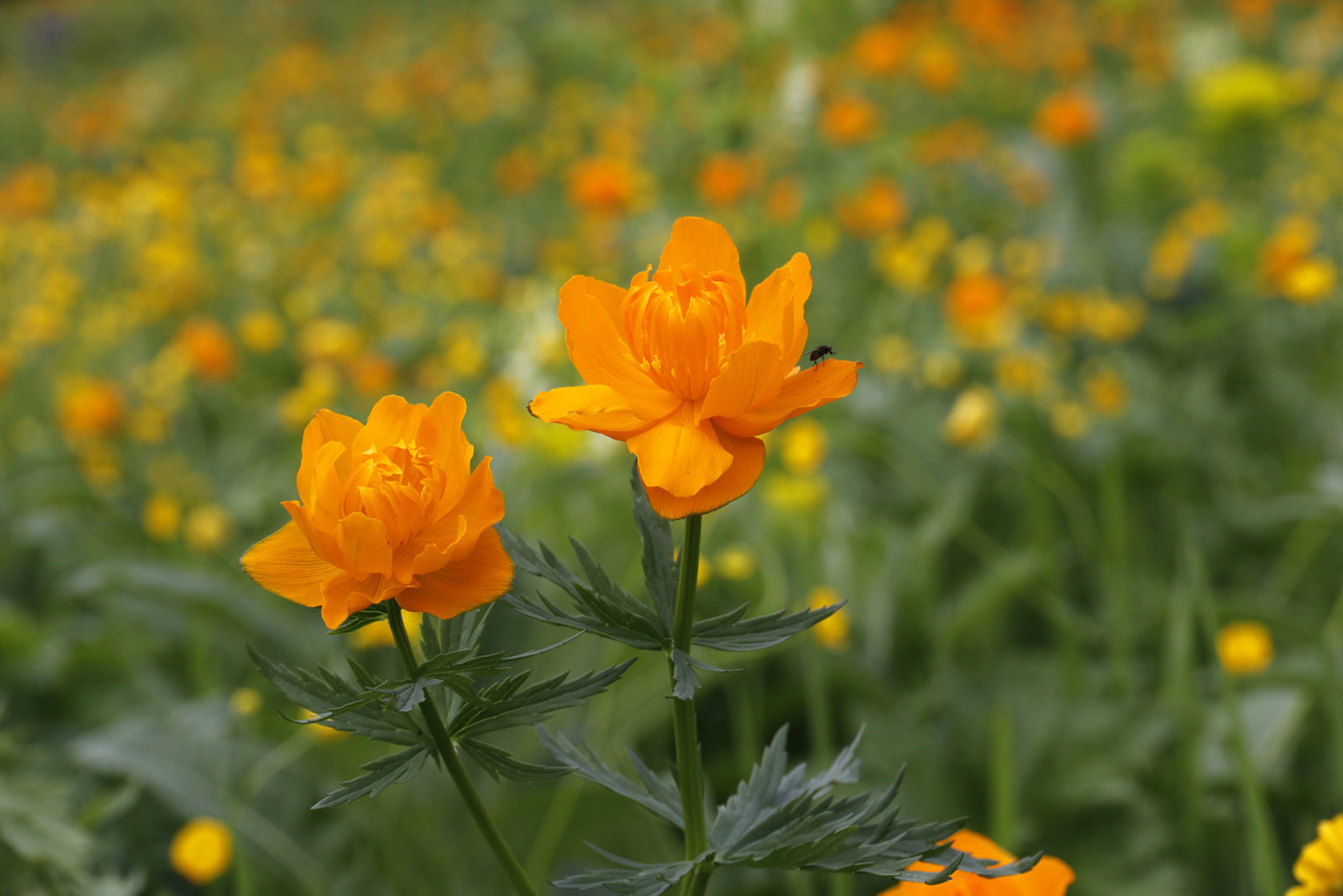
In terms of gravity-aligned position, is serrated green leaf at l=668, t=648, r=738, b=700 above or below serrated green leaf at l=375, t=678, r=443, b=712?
below

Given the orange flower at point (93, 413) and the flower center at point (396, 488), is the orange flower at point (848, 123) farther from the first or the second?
the flower center at point (396, 488)

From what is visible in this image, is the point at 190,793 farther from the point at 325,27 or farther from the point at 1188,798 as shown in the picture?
the point at 325,27

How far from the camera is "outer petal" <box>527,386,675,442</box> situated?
34cm

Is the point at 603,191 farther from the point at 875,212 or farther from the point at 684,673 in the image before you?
the point at 684,673

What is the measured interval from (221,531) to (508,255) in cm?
137

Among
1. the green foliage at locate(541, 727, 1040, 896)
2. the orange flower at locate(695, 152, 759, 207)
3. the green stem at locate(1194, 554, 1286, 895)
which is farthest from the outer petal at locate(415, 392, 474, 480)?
the orange flower at locate(695, 152, 759, 207)

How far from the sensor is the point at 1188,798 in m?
0.88

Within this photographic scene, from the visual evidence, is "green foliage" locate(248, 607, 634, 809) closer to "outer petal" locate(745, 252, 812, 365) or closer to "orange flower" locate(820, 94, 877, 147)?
"outer petal" locate(745, 252, 812, 365)

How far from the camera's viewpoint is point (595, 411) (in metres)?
0.35

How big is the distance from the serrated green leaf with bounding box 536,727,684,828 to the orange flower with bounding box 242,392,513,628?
0.22 ft

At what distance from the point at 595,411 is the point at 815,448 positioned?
939 millimetres

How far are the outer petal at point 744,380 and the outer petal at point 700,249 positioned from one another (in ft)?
0.19

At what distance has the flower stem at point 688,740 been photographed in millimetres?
353

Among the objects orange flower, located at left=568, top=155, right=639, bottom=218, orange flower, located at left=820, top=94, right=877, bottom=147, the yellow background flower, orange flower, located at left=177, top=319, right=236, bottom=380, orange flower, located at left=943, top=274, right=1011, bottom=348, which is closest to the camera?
the yellow background flower
